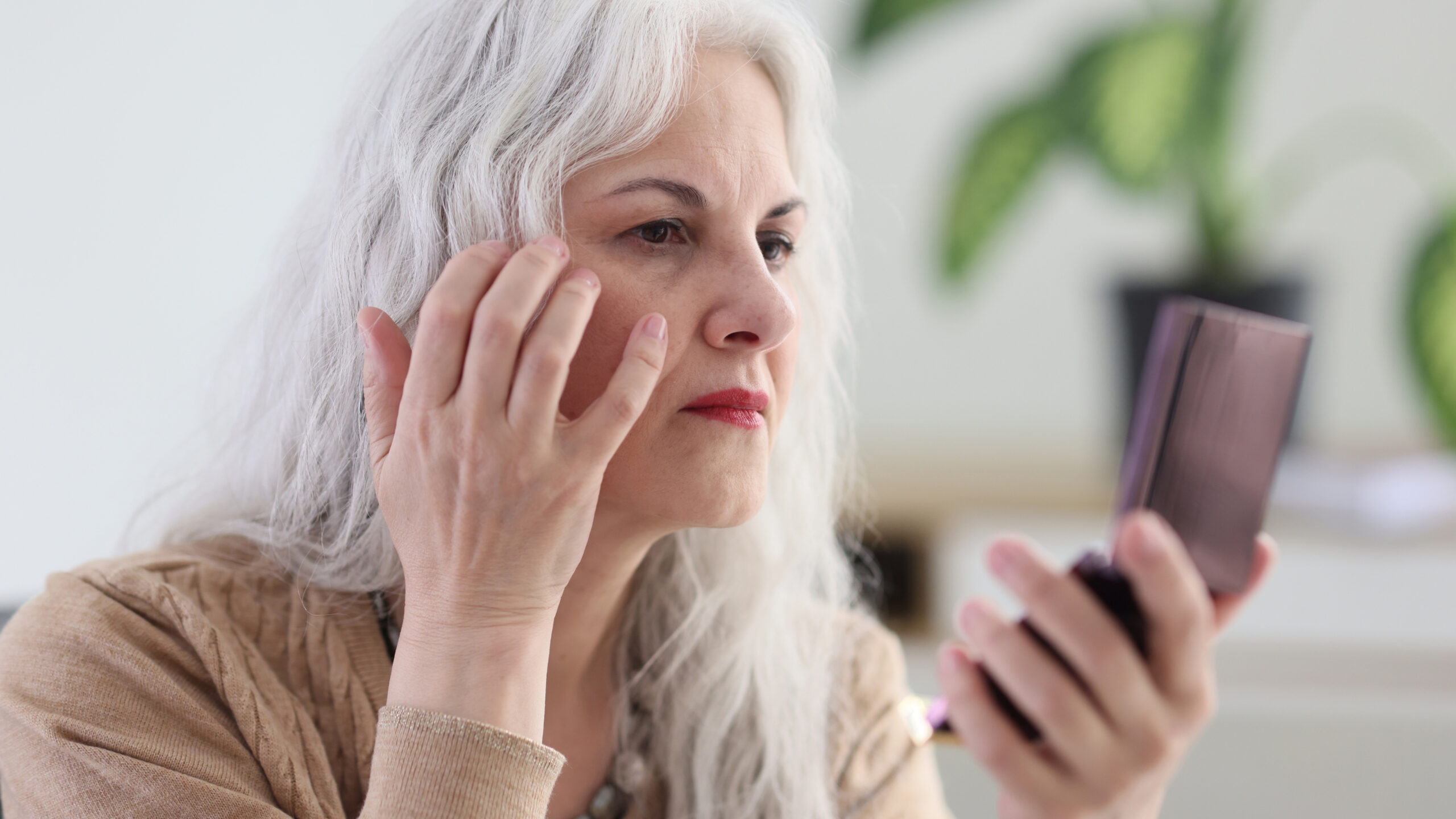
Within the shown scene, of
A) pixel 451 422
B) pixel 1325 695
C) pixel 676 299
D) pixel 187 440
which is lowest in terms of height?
pixel 1325 695

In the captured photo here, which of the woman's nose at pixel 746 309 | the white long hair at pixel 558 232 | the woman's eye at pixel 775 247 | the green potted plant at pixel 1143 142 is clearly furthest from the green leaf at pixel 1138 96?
the woman's nose at pixel 746 309

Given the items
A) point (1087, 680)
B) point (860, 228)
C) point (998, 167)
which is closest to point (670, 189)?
point (1087, 680)

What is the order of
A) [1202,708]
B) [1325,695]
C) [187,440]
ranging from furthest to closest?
[1325,695]
[187,440]
[1202,708]

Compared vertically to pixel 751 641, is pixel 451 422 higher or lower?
higher

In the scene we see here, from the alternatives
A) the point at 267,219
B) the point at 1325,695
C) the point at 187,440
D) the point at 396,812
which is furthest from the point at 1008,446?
the point at 396,812

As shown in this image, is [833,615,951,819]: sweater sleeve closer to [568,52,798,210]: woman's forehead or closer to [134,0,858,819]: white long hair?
[134,0,858,819]: white long hair

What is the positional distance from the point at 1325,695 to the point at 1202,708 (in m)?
0.99

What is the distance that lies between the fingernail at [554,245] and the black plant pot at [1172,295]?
1246 mm

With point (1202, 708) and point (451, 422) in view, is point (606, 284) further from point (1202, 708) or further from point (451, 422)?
point (1202, 708)

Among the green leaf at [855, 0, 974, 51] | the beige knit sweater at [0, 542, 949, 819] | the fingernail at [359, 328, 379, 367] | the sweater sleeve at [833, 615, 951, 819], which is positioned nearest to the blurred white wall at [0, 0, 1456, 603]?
the green leaf at [855, 0, 974, 51]

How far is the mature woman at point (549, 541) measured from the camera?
69cm

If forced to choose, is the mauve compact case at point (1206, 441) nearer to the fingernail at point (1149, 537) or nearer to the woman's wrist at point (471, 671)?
the fingernail at point (1149, 537)

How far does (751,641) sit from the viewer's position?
1.11 m

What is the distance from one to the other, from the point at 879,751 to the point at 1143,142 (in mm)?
1152
